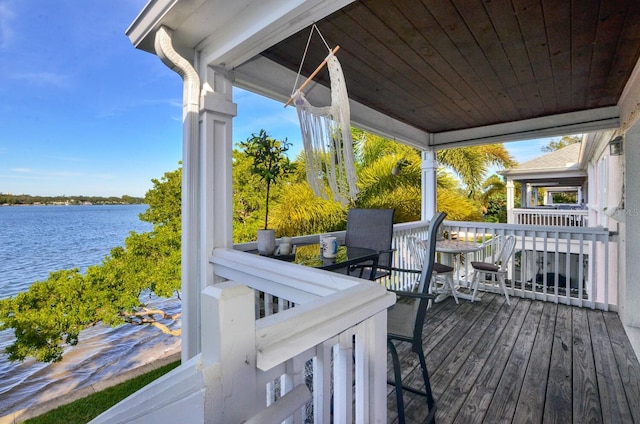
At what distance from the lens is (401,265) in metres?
4.30

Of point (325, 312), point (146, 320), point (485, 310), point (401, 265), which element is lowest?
point (146, 320)

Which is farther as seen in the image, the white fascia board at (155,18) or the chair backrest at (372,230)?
the chair backrest at (372,230)

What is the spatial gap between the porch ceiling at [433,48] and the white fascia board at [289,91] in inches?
0.5

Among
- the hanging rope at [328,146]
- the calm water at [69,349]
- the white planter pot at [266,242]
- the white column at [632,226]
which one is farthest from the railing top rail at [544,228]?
the calm water at [69,349]

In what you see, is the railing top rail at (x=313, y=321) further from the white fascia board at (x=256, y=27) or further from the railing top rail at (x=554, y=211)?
the railing top rail at (x=554, y=211)

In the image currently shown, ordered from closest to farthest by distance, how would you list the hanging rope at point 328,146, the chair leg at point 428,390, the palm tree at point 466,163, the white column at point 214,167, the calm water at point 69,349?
the chair leg at point 428,390, the hanging rope at point 328,146, the white column at point 214,167, the calm water at point 69,349, the palm tree at point 466,163

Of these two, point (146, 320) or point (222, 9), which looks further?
point (146, 320)

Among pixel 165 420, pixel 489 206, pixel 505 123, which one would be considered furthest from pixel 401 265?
pixel 489 206

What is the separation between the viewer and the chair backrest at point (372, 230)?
119 inches

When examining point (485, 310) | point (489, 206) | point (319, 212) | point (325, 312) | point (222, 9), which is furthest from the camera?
point (489, 206)

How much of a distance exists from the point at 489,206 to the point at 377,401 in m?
19.9

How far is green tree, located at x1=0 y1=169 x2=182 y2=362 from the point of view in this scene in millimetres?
3867

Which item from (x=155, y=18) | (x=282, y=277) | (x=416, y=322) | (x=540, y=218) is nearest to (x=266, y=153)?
(x=155, y=18)

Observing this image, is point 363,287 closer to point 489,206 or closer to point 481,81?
point 481,81
